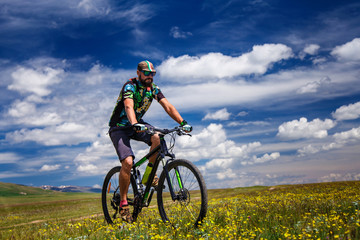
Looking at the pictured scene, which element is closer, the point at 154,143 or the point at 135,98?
the point at 154,143

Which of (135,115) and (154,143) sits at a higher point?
(135,115)

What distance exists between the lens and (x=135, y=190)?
7.62 meters

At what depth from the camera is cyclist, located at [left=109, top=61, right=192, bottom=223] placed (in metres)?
6.95

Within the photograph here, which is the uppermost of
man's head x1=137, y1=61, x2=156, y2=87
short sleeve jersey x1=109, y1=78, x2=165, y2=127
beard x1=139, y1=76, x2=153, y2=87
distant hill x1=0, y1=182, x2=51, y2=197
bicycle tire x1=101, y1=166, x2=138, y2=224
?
man's head x1=137, y1=61, x2=156, y2=87

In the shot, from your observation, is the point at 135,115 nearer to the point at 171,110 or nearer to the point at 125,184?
the point at 171,110

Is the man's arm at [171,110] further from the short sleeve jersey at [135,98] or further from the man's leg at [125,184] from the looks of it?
the man's leg at [125,184]

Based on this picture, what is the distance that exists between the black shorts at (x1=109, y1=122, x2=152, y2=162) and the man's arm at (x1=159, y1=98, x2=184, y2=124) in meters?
0.64

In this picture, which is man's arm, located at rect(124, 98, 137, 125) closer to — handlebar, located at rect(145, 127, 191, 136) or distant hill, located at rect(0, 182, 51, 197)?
handlebar, located at rect(145, 127, 191, 136)

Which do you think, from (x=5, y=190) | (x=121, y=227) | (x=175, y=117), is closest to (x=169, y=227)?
(x=121, y=227)

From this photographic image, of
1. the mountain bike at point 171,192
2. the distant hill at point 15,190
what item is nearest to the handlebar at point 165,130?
the mountain bike at point 171,192

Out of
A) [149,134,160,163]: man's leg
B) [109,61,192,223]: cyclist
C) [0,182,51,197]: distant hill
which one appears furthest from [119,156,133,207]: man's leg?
[0,182,51,197]: distant hill

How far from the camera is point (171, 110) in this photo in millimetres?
7340

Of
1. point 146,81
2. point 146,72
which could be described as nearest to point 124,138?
point 146,81

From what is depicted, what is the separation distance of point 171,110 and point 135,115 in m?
0.92
